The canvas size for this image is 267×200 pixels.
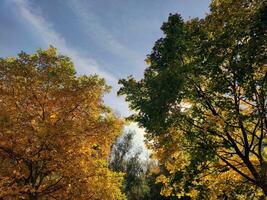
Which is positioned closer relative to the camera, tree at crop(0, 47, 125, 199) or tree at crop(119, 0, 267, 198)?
tree at crop(119, 0, 267, 198)

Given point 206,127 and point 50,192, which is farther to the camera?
point 50,192

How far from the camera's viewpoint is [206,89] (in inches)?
498

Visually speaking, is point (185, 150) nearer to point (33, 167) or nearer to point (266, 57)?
point (266, 57)

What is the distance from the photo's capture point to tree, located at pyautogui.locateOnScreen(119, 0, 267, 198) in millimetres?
10828

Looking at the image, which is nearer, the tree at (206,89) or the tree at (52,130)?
the tree at (206,89)

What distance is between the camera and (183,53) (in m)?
12.1

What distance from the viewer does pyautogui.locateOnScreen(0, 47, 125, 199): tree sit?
12.5 metres

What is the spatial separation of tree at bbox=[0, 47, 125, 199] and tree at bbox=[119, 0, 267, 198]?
7.96 ft

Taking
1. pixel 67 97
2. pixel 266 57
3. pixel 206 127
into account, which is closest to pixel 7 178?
pixel 67 97

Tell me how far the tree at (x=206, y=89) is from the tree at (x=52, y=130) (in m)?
2.43

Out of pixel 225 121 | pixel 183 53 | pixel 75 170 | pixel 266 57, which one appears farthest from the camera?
pixel 75 170

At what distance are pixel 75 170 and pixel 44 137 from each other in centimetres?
235

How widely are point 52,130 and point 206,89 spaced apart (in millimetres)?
6725

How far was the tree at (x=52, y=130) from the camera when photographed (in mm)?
12500
